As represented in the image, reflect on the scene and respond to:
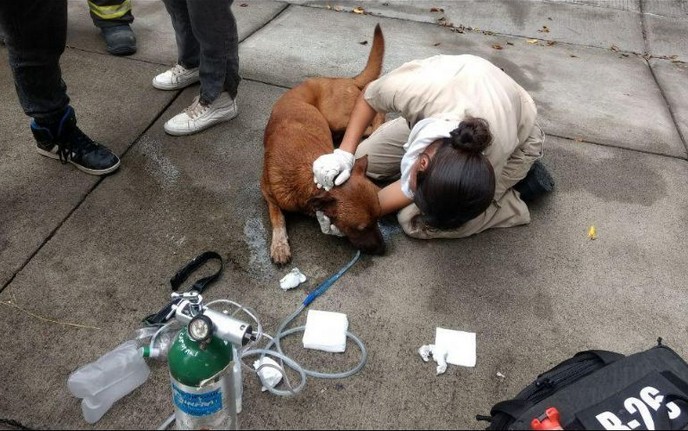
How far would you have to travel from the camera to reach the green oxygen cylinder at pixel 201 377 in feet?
5.90

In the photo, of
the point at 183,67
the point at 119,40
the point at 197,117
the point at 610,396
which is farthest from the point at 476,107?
the point at 119,40

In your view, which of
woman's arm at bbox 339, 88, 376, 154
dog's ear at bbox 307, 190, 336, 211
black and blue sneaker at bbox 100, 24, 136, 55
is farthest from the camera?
black and blue sneaker at bbox 100, 24, 136, 55

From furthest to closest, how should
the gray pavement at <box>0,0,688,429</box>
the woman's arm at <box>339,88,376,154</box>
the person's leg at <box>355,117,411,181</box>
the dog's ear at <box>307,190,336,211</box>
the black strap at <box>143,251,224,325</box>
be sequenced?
1. the person's leg at <box>355,117,411,181</box>
2. the woman's arm at <box>339,88,376,154</box>
3. the dog's ear at <box>307,190,336,211</box>
4. the black strap at <box>143,251,224,325</box>
5. the gray pavement at <box>0,0,688,429</box>

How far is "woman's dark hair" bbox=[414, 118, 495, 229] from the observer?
2352 millimetres

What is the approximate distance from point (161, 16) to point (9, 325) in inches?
163

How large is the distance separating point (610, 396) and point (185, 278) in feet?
6.68

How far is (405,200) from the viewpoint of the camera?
3.12 meters

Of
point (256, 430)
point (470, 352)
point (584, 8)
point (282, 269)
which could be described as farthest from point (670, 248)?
point (584, 8)

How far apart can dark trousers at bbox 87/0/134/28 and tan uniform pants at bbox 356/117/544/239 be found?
2836mm

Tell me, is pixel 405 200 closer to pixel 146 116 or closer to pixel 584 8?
pixel 146 116

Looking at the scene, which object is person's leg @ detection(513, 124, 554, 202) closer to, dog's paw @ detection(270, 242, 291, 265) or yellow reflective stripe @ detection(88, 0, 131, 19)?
dog's paw @ detection(270, 242, 291, 265)

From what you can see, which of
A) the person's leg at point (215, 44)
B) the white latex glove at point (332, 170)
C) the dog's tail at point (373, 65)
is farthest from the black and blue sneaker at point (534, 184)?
the person's leg at point (215, 44)

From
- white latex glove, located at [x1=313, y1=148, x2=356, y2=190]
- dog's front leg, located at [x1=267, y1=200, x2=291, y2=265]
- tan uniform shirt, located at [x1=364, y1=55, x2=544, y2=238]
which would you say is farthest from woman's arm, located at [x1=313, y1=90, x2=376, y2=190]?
dog's front leg, located at [x1=267, y1=200, x2=291, y2=265]

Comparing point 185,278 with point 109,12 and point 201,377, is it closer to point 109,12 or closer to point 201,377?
point 201,377
